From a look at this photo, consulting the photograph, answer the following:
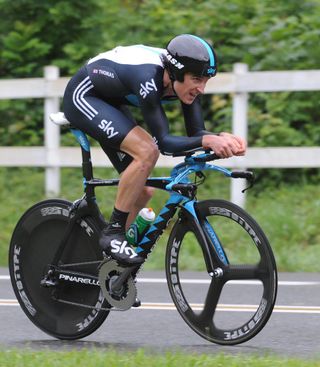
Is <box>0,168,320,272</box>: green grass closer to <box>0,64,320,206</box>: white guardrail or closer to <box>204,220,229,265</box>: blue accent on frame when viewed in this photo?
<box>0,64,320,206</box>: white guardrail

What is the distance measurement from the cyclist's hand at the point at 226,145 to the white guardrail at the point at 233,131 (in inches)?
188

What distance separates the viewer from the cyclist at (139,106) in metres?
5.62

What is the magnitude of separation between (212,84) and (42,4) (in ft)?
Result: 11.7

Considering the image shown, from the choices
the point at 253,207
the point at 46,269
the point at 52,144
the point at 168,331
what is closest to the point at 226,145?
the point at 168,331

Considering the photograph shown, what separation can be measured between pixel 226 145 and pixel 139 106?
2.19 feet

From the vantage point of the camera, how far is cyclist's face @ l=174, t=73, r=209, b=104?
5676 mm

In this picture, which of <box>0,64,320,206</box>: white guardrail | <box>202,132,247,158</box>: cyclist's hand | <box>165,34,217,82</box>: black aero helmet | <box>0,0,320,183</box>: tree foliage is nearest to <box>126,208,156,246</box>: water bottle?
<box>202,132,247,158</box>: cyclist's hand

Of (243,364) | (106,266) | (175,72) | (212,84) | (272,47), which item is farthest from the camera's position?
(272,47)

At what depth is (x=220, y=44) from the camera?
13312 millimetres

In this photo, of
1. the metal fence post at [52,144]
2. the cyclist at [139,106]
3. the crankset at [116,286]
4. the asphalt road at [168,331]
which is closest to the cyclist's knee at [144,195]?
the cyclist at [139,106]

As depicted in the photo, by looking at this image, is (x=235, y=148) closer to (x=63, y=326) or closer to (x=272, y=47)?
(x=63, y=326)

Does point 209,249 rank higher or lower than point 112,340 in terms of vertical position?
higher

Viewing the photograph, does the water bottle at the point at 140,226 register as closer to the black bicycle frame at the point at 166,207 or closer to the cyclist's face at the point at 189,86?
the black bicycle frame at the point at 166,207

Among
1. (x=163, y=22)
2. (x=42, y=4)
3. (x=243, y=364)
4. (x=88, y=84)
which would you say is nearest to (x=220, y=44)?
(x=163, y=22)
